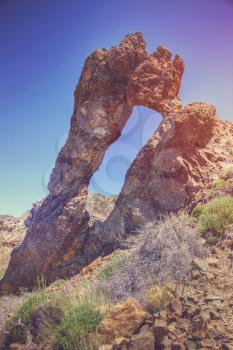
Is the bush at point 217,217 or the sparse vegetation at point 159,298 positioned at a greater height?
the bush at point 217,217

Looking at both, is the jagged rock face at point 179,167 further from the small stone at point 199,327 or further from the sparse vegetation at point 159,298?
the small stone at point 199,327

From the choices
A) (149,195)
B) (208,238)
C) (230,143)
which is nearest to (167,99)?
(230,143)

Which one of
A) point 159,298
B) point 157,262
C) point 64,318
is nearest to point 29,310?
point 64,318

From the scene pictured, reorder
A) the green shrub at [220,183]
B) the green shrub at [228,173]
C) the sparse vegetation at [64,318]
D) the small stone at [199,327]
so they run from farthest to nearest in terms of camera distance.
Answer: the green shrub at [228,173]
the green shrub at [220,183]
the sparse vegetation at [64,318]
the small stone at [199,327]

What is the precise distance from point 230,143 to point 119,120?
4793 millimetres

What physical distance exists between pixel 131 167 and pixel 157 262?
828 cm

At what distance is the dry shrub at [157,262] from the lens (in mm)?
6496

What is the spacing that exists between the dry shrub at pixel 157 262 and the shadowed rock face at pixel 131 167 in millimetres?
4731

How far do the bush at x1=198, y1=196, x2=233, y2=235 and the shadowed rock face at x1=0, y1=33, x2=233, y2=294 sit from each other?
2.95 metres

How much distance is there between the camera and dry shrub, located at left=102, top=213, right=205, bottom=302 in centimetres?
650

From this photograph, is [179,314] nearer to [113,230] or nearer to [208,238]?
[208,238]

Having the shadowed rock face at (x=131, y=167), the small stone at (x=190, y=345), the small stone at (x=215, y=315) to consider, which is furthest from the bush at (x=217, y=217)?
the small stone at (x=190, y=345)

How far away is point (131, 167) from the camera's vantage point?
591 inches

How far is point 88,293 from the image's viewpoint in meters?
7.15
